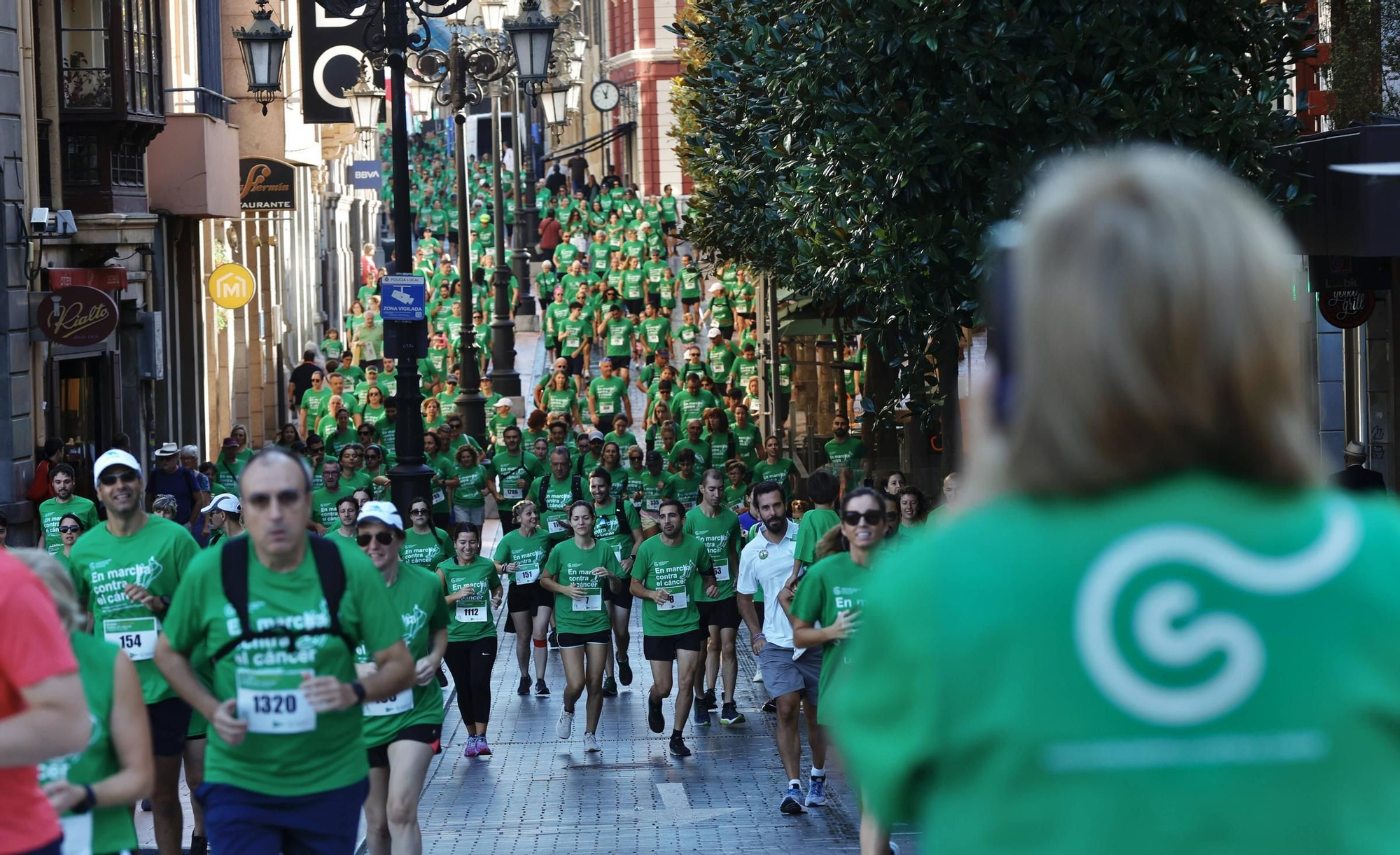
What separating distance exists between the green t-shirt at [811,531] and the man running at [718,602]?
212 cm

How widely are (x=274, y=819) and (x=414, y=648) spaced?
10.4 feet

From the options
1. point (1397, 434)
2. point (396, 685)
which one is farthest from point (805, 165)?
point (396, 685)

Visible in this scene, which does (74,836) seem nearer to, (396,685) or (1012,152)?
(396,685)

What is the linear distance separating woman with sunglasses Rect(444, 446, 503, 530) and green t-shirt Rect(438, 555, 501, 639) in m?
7.24

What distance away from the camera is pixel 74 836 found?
5.12 m

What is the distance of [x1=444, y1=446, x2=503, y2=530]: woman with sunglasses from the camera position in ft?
71.7

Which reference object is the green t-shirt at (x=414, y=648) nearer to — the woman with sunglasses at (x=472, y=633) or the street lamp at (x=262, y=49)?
the woman with sunglasses at (x=472, y=633)

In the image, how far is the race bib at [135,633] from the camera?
966 cm

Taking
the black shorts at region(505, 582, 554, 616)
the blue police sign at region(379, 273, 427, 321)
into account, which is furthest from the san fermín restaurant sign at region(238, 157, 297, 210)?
the black shorts at region(505, 582, 554, 616)

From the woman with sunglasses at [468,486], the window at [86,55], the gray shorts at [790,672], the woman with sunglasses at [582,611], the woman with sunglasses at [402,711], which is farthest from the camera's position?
the window at [86,55]

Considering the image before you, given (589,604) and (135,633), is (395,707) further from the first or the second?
(589,604)

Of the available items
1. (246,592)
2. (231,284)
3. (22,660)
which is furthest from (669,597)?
(231,284)

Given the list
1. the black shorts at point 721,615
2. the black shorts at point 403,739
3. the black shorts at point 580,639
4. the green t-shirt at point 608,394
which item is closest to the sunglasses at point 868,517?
the black shorts at point 403,739

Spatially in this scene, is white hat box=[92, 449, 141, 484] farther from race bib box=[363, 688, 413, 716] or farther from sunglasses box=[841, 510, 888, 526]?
sunglasses box=[841, 510, 888, 526]
